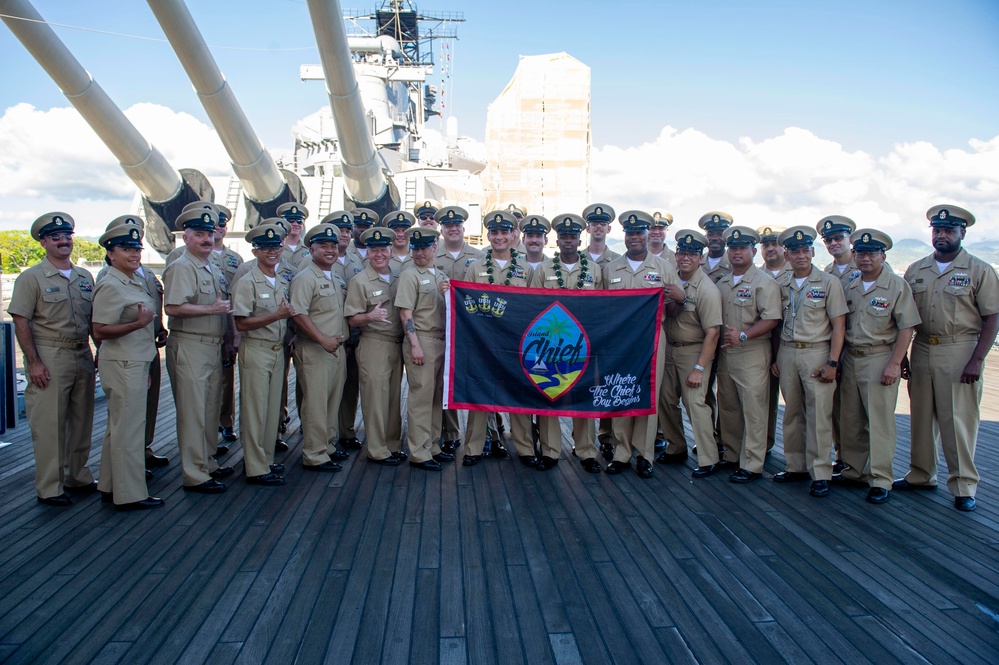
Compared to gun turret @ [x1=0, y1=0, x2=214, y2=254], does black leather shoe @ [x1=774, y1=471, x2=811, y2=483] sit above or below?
below

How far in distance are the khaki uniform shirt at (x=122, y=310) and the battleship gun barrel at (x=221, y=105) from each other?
4.13m

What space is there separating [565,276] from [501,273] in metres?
0.50

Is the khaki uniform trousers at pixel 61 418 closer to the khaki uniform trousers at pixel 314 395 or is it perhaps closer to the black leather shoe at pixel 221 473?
the black leather shoe at pixel 221 473

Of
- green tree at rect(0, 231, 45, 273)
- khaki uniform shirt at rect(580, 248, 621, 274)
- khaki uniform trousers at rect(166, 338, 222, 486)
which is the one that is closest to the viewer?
khaki uniform trousers at rect(166, 338, 222, 486)

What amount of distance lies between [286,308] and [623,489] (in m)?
2.61

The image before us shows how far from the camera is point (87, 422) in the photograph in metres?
4.46

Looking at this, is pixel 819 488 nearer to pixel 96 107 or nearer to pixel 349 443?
pixel 349 443

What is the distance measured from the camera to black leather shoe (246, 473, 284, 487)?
15.1 feet

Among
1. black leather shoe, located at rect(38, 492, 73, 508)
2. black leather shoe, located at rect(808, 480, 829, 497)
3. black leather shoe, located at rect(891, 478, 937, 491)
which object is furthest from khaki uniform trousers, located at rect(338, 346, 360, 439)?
black leather shoe, located at rect(891, 478, 937, 491)

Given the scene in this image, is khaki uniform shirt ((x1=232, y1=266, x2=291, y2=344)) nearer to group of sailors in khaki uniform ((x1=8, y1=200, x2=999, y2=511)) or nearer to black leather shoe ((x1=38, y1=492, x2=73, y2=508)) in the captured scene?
group of sailors in khaki uniform ((x1=8, y1=200, x2=999, y2=511))

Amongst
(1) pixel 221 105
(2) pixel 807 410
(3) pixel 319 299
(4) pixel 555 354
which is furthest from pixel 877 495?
(1) pixel 221 105

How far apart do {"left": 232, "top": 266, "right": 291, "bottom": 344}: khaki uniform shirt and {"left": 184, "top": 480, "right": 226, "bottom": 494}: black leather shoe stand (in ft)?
3.30

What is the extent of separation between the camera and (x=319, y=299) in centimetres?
485

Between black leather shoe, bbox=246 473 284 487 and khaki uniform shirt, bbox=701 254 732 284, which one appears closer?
black leather shoe, bbox=246 473 284 487
